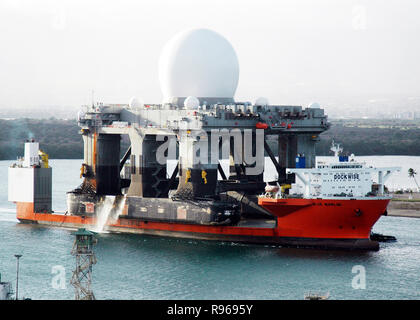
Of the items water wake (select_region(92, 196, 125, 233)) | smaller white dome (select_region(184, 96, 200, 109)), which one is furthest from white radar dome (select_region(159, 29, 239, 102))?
water wake (select_region(92, 196, 125, 233))

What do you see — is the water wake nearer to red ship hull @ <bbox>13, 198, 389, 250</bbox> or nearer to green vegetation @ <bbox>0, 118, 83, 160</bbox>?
red ship hull @ <bbox>13, 198, 389, 250</bbox>

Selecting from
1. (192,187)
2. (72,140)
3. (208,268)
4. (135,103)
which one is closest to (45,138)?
(72,140)

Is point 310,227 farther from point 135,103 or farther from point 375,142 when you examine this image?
point 375,142

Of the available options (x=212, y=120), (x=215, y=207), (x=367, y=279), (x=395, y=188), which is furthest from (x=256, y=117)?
(x=395, y=188)

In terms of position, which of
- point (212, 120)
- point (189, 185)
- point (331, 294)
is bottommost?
point (331, 294)

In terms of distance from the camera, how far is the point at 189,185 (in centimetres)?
5028

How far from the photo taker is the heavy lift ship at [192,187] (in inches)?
1806

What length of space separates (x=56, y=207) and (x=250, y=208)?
17.2 metres

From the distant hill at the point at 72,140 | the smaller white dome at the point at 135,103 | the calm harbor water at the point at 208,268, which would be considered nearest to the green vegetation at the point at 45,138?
the distant hill at the point at 72,140

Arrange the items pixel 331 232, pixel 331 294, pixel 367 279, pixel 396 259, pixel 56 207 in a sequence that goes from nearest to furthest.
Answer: pixel 331 294, pixel 367 279, pixel 396 259, pixel 331 232, pixel 56 207

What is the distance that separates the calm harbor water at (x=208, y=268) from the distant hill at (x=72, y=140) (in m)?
66.2

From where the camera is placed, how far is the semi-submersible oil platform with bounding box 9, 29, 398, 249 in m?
45.9

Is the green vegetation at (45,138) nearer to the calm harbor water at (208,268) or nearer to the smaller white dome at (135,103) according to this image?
the smaller white dome at (135,103)

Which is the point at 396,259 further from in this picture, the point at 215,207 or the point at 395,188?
the point at 395,188
